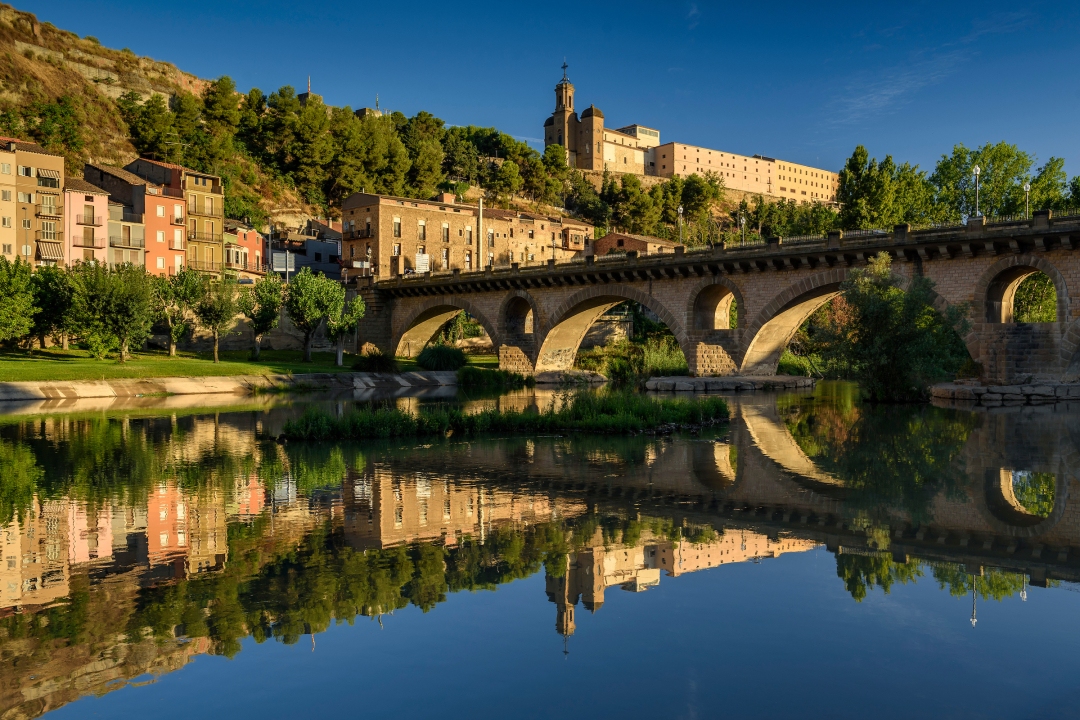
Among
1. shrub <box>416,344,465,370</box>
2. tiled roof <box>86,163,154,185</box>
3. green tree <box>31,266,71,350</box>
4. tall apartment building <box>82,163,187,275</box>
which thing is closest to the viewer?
green tree <box>31,266,71,350</box>

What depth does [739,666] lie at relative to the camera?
Result: 7.03 meters

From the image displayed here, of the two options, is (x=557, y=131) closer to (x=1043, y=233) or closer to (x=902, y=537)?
(x=1043, y=233)

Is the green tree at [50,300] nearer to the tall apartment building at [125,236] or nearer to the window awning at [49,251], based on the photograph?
the window awning at [49,251]

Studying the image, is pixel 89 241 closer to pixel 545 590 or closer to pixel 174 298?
pixel 174 298

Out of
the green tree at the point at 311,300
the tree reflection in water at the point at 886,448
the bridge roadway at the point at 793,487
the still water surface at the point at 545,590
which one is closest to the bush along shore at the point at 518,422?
the bridge roadway at the point at 793,487

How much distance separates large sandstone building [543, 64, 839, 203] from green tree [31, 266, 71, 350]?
10950 centimetres

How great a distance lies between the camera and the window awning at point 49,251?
6100cm

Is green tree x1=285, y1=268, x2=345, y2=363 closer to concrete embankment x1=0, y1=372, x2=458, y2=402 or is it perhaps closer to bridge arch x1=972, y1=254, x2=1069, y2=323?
concrete embankment x1=0, y1=372, x2=458, y2=402

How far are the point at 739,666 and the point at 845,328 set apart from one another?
29475 mm

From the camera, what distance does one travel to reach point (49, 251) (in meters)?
61.2

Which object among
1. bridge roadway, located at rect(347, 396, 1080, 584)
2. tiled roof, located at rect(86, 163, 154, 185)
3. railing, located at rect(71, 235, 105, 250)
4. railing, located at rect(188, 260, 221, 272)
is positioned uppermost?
tiled roof, located at rect(86, 163, 154, 185)

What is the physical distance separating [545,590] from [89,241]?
2540 inches

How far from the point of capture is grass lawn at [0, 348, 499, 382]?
43.8m

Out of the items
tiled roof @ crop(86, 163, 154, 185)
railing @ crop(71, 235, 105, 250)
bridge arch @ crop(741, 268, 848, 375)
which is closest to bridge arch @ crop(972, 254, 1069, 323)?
bridge arch @ crop(741, 268, 848, 375)
